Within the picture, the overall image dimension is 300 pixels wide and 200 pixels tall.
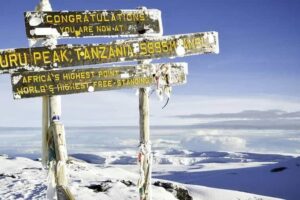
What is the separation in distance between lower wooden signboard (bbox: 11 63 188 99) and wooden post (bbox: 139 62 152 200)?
38cm

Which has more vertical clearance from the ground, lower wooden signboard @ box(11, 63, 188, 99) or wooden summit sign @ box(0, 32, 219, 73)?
wooden summit sign @ box(0, 32, 219, 73)

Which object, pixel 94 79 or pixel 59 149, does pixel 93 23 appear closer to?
pixel 94 79

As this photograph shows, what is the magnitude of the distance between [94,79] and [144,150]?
1.57 m

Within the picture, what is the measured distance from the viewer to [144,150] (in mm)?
8016

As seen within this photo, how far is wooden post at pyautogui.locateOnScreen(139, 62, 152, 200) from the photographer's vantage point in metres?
8.02

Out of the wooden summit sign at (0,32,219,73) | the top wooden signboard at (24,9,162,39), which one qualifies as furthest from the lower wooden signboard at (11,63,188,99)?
the top wooden signboard at (24,9,162,39)

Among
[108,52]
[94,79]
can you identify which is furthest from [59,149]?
[108,52]

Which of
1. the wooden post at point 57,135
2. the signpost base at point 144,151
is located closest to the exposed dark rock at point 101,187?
the signpost base at point 144,151

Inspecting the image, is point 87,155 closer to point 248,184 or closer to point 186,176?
point 186,176

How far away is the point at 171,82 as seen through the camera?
26.4 ft

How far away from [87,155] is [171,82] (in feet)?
531

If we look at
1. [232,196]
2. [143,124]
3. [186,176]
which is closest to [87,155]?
[186,176]

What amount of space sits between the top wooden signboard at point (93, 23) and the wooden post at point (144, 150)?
110 centimetres

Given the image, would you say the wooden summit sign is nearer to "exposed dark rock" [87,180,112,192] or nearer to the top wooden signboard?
the top wooden signboard
